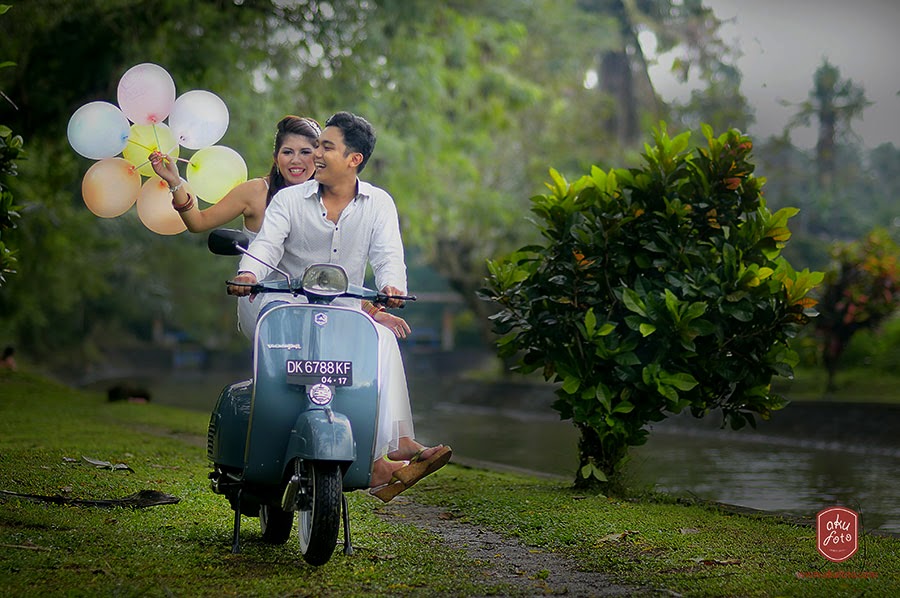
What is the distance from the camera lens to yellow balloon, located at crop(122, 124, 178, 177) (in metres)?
6.11

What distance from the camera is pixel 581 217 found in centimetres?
704

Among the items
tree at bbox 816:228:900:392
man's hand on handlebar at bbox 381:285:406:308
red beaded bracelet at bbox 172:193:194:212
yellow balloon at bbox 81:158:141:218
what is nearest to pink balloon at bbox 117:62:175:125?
yellow balloon at bbox 81:158:141:218

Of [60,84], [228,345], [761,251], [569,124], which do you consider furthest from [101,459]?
[228,345]

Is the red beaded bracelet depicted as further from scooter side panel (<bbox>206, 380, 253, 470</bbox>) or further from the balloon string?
scooter side panel (<bbox>206, 380, 253, 470</bbox>)

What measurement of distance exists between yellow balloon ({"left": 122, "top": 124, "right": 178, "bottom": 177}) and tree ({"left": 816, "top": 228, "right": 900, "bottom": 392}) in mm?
11414

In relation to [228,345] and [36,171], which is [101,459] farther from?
[228,345]

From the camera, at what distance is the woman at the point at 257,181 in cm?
570

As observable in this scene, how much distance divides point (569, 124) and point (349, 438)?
20440mm

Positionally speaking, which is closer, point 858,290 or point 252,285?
point 252,285

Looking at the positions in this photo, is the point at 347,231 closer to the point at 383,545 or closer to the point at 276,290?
the point at 276,290

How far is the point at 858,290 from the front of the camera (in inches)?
612

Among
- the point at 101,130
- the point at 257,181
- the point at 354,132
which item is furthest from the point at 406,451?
the point at 101,130

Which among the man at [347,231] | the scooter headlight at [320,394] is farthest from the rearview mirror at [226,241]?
the scooter headlight at [320,394]

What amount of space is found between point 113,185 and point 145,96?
19.6 inches
